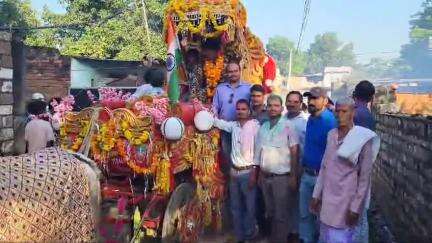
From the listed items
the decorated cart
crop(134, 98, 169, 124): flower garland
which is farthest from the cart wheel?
crop(134, 98, 169, 124): flower garland

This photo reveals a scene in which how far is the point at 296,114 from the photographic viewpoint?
588cm

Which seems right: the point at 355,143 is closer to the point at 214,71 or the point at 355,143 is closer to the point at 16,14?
the point at 214,71

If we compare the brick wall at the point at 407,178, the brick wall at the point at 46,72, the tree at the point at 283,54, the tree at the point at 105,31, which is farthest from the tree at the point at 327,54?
the brick wall at the point at 407,178

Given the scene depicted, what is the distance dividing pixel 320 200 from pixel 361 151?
711 millimetres

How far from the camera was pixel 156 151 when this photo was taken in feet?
16.2

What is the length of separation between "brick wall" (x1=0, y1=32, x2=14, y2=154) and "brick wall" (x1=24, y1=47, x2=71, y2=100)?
8294 mm

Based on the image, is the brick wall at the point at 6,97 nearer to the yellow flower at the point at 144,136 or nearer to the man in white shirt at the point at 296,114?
the yellow flower at the point at 144,136

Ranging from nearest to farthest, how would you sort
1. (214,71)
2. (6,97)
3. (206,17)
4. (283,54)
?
(206,17) → (6,97) → (214,71) → (283,54)

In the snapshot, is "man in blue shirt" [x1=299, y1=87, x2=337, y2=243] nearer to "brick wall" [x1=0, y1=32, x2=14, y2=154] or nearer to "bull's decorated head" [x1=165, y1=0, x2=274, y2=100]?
"bull's decorated head" [x1=165, y1=0, x2=274, y2=100]

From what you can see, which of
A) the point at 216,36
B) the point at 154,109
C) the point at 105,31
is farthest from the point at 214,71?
the point at 105,31

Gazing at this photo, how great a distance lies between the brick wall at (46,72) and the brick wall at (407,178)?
11.3 metres

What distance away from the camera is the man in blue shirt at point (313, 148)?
17.1ft

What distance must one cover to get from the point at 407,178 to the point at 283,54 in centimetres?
7779

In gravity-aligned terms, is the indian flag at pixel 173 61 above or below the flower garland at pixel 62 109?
above
